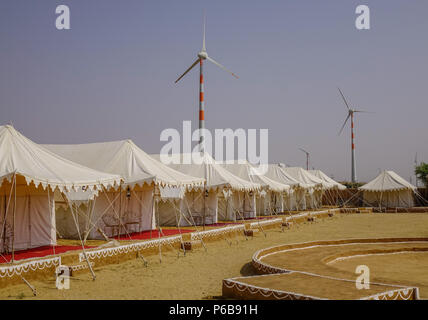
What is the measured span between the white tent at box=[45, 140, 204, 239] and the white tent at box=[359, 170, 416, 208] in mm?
24531

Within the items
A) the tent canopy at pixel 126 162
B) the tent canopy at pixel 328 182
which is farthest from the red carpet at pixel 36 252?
the tent canopy at pixel 328 182

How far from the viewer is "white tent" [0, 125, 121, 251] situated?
32.2ft

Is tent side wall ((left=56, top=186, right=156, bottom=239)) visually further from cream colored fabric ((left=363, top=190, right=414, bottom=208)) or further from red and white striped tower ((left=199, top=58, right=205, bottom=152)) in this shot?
cream colored fabric ((left=363, top=190, right=414, bottom=208))

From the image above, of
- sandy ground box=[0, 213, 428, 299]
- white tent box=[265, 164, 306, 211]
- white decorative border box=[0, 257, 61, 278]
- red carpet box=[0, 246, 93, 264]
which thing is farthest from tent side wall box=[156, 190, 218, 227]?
white tent box=[265, 164, 306, 211]

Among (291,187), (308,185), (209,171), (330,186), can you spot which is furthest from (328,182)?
(209,171)

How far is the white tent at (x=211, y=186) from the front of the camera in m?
20.3

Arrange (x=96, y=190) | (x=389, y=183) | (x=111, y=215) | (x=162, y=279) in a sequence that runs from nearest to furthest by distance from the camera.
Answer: (x=162, y=279) < (x=96, y=190) < (x=111, y=215) < (x=389, y=183)

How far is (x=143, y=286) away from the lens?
8.62m

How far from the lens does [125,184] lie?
14164 millimetres

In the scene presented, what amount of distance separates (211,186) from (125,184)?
6.51m

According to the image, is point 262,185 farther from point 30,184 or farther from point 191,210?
point 30,184

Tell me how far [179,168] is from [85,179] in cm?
1107
